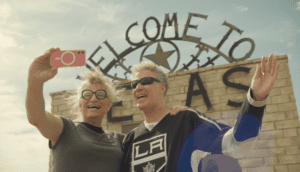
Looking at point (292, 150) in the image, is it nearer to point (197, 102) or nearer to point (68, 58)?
point (197, 102)

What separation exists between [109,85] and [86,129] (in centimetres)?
72

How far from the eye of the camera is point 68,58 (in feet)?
6.21

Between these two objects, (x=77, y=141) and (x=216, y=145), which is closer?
(x=216, y=145)

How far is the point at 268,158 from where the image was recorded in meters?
6.08

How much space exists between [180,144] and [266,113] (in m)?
5.29

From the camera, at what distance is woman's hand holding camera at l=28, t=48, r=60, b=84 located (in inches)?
70.0

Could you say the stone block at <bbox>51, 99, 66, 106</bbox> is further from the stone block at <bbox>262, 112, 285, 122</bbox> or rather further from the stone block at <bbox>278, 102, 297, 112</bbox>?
the stone block at <bbox>278, 102, 297, 112</bbox>

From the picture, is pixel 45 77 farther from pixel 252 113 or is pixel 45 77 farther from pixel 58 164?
pixel 252 113

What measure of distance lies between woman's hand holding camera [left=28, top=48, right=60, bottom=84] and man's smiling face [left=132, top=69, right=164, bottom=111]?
115cm

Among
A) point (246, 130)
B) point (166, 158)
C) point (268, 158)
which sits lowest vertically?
point (268, 158)

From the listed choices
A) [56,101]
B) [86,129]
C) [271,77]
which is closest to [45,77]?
[86,129]

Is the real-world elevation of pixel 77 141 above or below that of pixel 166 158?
above

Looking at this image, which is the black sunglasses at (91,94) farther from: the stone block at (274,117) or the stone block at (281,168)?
the stone block at (281,168)

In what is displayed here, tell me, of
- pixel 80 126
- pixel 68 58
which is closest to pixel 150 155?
pixel 80 126
